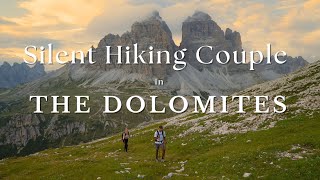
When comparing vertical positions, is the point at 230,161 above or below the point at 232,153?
below

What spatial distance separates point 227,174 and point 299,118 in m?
21.5

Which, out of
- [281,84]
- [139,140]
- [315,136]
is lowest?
[139,140]

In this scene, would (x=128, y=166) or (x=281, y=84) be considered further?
(x=281, y=84)

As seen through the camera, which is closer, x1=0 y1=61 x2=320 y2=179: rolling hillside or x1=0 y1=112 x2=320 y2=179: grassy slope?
x1=0 y1=112 x2=320 y2=179: grassy slope

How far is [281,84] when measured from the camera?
275ft

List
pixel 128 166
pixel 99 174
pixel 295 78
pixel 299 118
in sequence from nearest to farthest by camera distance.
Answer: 1. pixel 99 174
2. pixel 128 166
3. pixel 299 118
4. pixel 295 78

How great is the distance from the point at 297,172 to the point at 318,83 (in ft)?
137

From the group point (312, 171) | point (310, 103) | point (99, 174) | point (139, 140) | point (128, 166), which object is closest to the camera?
point (312, 171)

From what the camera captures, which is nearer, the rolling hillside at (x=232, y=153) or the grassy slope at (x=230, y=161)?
the grassy slope at (x=230, y=161)

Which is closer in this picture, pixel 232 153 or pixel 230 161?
pixel 230 161

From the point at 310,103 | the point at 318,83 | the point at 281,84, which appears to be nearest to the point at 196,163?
the point at 310,103

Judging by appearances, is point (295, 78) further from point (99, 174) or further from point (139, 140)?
point (99, 174)

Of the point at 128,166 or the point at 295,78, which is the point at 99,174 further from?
the point at 295,78

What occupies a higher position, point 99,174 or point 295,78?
point 295,78
